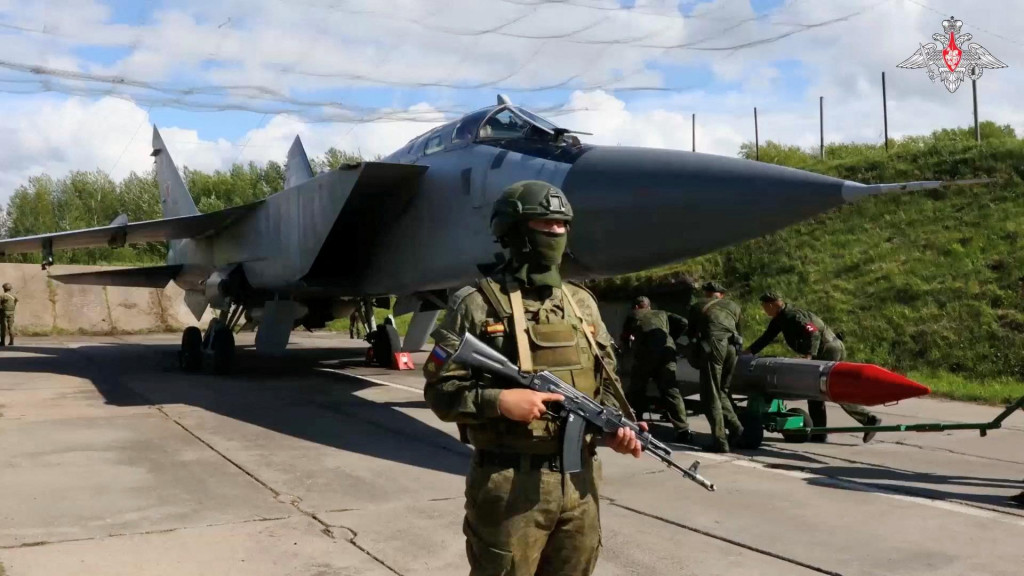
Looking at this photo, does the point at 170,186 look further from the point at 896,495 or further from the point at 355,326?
the point at 896,495

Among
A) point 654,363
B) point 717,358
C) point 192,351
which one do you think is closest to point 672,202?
point 717,358

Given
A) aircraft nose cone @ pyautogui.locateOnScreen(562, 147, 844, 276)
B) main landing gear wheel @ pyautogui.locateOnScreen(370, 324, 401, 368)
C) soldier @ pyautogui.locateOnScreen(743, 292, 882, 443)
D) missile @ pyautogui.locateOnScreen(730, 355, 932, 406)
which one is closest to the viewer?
aircraft nose cone @ pyautogui.locateOnScreen(562, 147, 844, 276)

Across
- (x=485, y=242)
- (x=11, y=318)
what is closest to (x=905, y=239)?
(x=485, y=242)

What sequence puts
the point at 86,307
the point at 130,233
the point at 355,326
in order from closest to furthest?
the point at 130,233
the point at 355,326
the point at 86,307

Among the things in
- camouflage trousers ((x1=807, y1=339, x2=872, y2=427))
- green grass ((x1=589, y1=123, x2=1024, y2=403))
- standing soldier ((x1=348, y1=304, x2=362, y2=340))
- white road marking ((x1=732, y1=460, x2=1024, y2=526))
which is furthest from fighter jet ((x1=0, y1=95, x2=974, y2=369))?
standing soldier ((x1=348, y1=304, x2=362, y2=340))

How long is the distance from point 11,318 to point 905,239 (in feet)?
65.3

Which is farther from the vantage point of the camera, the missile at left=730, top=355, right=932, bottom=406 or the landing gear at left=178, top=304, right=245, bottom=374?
the landing gear at left=178, top=304, right=245, bottom=374

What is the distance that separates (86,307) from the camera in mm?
24891

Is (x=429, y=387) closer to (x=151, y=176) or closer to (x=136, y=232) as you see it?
(x=136, y=232)

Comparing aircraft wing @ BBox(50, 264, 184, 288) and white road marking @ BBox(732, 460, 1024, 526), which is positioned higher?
aircraft wing @ BBox(50, 264, 184, 288)

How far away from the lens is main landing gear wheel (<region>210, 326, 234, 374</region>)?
1277 centimetres

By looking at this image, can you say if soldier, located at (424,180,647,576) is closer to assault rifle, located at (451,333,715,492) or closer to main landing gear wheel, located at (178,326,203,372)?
assault rifle, located at (451,333,715,492)

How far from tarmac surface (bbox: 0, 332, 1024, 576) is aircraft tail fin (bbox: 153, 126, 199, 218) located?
8548 mm

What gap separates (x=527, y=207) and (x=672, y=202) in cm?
364
